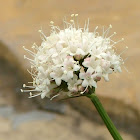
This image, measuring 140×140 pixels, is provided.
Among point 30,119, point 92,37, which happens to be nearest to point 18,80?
point 30,119

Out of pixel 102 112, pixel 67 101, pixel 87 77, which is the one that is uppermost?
pixel 87 77

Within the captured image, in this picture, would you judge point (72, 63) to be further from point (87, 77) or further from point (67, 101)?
point (67, 101)

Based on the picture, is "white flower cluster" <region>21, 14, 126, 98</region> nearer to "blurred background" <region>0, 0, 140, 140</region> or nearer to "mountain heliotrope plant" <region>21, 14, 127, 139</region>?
"mountain heliotrope plant" <region>21, 14, 127, 139</region>

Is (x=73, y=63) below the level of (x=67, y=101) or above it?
above

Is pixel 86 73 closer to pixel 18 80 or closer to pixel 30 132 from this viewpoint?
pixel 30 132

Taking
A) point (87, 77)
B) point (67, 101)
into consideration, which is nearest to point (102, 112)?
point (87, 77)

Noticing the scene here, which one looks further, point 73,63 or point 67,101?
point 67,101
